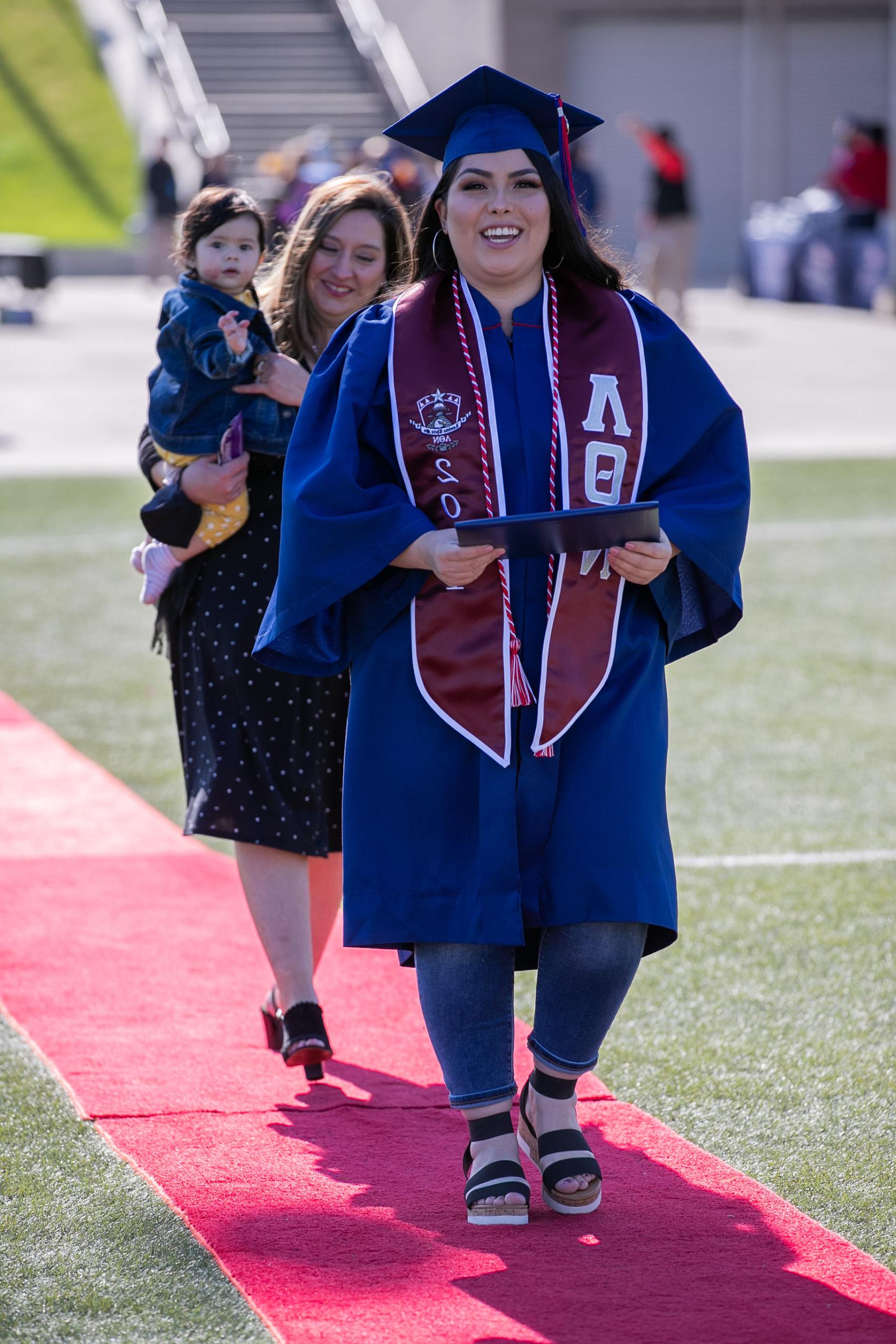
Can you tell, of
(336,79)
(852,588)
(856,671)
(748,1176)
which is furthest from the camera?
(336,79)

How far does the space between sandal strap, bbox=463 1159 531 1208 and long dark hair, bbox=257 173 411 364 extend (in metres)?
1.82

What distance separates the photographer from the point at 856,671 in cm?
783

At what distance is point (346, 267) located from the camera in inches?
158

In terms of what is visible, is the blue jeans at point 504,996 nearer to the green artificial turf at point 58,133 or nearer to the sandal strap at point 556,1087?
the sandal strap at point 556,1087

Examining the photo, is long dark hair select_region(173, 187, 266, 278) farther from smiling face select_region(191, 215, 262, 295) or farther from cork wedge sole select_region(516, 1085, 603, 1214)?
cork wedge sole select_region(516, 1085, 603, 1214)

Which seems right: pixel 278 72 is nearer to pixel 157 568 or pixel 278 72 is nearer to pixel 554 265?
pixel 157 568

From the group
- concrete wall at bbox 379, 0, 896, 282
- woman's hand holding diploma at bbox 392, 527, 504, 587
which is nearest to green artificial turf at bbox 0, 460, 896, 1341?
woman's hand holding diploma at bbox 392, 527, 504, 587

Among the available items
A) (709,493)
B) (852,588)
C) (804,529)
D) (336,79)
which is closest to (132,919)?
(709,493)

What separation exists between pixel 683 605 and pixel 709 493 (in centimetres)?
22

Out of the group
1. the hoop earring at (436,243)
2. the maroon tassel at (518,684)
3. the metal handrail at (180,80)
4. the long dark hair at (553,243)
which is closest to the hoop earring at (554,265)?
the long dark hair at (553,243)

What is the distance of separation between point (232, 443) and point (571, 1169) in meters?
1.65

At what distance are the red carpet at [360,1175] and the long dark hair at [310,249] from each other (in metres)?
1.56

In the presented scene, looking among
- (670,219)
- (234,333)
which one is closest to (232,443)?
(234,333)

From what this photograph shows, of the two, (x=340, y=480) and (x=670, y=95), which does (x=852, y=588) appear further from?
(x=670, y=95)
